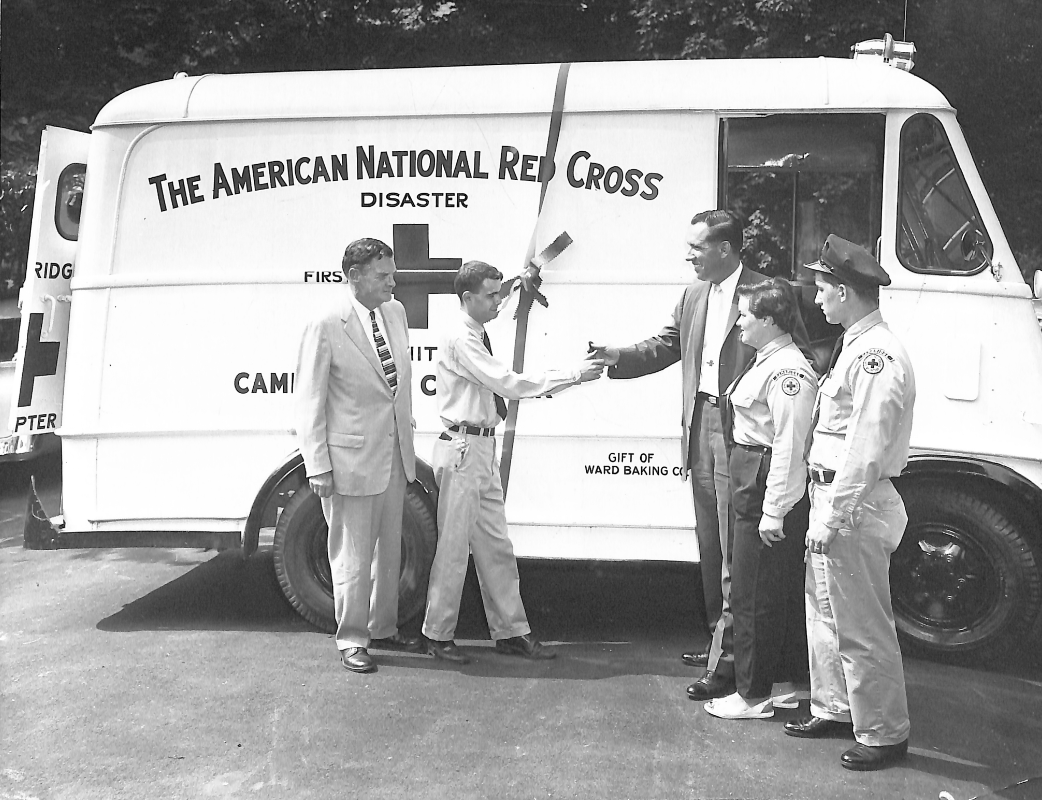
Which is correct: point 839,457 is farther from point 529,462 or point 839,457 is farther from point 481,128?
point 481,128

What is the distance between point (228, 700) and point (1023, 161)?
7829 millimetres

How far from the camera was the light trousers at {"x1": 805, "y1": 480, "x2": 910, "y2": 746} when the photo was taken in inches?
139

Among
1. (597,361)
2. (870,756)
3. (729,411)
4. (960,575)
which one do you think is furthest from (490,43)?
(870,756)

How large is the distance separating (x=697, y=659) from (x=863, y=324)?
1781 mm

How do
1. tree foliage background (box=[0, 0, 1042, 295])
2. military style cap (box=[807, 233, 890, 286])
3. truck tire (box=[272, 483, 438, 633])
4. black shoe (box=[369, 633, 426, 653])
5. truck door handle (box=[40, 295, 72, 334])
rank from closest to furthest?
military style cap (box=[807, 233, 890, 286]) < black shoe (box=[369, 633, 426, 653]) < truck tire (box=[272, 483, 438, 633]) < truck door handle (box=[40, 295, 72, 334]) < tree foliage background (box=[0, 0, 1042, 295])

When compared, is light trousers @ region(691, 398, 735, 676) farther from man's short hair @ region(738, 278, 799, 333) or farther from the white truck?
man's short hair @ region(738, 278, 799, 333)

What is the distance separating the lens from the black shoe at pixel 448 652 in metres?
4.62

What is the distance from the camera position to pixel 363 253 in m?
4.41

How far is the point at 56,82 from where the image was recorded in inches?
304

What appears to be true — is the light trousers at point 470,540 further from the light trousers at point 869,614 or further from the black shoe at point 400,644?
the light trousers at point 869,614

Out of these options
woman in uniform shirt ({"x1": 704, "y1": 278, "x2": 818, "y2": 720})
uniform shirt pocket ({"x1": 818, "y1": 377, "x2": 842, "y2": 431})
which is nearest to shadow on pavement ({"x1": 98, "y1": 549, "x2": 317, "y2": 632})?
woman in uniform shirt ({"x1": 704, "y1": 278, "x2": 818, "y2": 720})

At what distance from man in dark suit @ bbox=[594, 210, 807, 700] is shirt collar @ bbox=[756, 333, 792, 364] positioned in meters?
0.38

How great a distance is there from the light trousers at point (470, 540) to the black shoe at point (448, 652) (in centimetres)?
4

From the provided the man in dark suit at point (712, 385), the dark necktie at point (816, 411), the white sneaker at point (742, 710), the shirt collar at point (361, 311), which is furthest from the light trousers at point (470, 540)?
the dark necktie at point (816, 411)
